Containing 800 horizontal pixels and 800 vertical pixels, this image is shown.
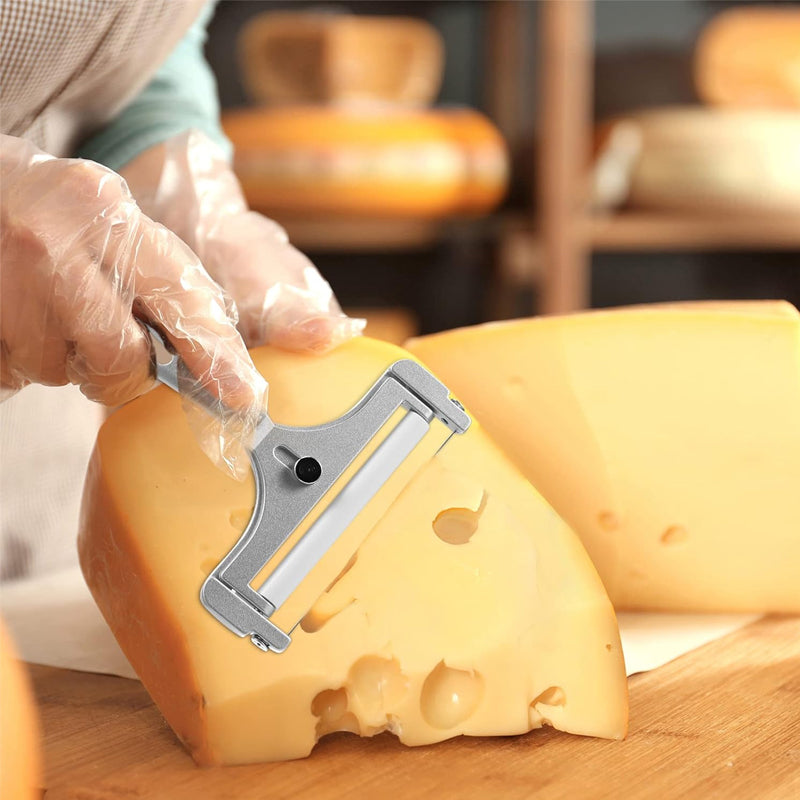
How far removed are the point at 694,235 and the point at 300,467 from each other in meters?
1.38

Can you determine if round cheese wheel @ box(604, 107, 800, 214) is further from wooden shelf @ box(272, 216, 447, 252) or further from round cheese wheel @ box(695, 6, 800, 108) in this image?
wooden shelf @ box(272, 216, 447, 252)

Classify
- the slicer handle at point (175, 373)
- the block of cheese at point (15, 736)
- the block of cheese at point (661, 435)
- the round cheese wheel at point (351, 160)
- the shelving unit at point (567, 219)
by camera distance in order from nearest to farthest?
the block of cheese at point (15, 736), the slicer handle at point (175, 373), the block of cheese at point (661, 435), the round cheese wheel at point (351, 160), the shelving unit at point (567, 219)

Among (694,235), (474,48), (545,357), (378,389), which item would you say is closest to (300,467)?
(378,389)

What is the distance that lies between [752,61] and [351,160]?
0.68m

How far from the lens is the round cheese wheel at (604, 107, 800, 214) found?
150 cm

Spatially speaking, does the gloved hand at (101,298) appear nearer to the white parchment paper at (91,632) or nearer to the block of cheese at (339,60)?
the white parchment paper at (91,632)

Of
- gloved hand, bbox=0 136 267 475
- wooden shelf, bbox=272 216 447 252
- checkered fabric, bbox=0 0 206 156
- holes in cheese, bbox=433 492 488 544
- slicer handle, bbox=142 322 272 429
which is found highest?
checkered fabric, bbox=0 0 206 156

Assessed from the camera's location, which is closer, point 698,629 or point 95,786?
point 95,786

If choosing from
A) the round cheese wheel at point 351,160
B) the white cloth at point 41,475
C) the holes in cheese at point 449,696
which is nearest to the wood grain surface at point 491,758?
the holes in cheese at point 449,696

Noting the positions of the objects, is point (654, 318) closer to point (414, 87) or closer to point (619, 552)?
point (619, 552)

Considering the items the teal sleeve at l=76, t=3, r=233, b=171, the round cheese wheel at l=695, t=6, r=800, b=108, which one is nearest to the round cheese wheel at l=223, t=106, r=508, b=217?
the round cheese wheel at l=695, t=6, r=800, b=108

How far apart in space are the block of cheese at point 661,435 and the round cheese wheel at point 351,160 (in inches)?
36.4

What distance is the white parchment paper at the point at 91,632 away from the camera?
0.53 metres

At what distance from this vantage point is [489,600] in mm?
458
